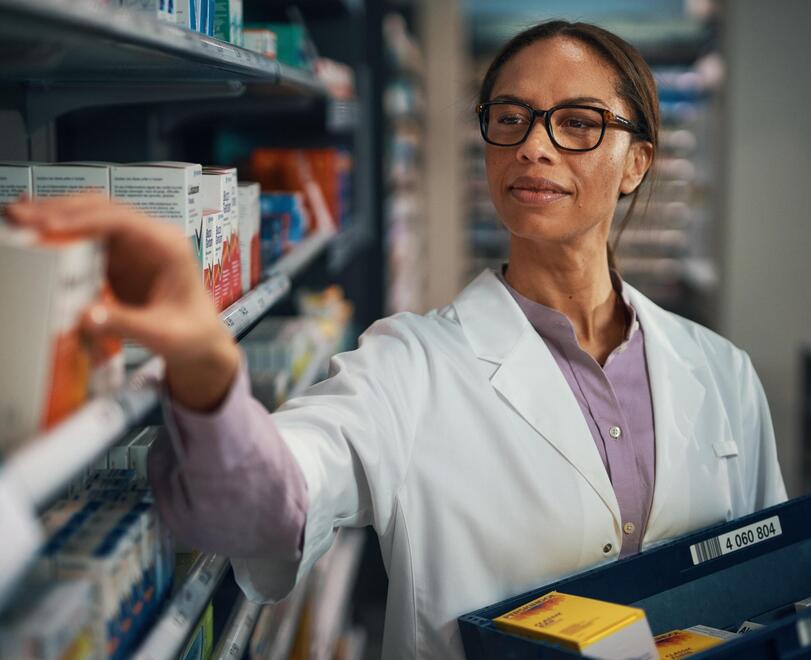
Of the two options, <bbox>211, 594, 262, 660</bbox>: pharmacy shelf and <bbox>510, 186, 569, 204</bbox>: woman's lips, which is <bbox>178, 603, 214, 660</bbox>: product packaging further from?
<bbox>510, 186, 569, 204</bbox>: woman's lips

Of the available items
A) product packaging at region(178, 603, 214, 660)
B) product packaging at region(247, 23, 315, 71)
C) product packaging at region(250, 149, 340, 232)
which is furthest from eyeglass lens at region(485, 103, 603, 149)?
product packaging at region(250, 149, 340, 232)

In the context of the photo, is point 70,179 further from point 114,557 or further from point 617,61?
point 617,61

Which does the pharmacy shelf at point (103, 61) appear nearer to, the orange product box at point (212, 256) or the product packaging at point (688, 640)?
the orange product box at point (212, 256)

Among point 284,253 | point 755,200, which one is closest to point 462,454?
point 284,253

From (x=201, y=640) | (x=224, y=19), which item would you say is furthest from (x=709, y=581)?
(x=224, y=19)

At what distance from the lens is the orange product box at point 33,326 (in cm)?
104

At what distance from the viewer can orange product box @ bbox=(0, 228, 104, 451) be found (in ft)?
3.43

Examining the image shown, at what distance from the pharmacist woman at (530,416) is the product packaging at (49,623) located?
0.25 m

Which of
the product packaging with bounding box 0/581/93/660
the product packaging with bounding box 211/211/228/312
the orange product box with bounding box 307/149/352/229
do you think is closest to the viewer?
the product packaging with bounding box 0/581/93/660

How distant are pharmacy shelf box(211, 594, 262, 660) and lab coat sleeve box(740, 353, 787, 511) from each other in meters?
1.12

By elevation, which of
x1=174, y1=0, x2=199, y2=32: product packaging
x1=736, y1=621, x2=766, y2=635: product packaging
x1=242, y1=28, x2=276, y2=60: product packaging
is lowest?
x1=736, y1=621, x2=766, y2=635: product packaging

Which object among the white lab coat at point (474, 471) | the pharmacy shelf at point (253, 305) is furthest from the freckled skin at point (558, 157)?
the pharmacy shelf at point (253, 305)

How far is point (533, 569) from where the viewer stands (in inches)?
73.2

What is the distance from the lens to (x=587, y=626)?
1.44m
